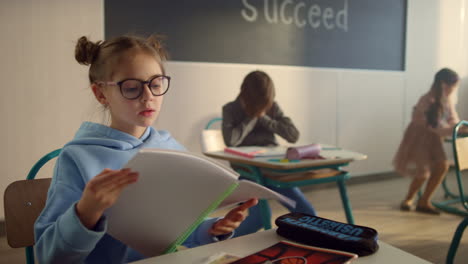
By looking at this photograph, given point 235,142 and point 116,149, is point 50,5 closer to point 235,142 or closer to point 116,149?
point 235,142

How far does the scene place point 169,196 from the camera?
703mm

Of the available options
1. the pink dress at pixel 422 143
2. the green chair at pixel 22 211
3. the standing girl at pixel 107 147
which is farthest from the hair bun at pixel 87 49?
the pink dress at pixel 422 143

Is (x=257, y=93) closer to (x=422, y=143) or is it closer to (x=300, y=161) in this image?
(x=300, y=161)

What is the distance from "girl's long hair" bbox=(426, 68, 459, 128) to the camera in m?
3.34

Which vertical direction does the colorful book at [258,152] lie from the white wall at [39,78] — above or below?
below

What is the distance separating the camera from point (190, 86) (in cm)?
328

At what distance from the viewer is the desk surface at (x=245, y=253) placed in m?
0.70

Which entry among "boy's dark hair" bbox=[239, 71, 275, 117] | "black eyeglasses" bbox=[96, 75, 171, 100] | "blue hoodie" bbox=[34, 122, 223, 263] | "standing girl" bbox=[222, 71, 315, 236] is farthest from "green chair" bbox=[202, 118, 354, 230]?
"black eyeglasses" bbox=[96, 75, 171, 100]

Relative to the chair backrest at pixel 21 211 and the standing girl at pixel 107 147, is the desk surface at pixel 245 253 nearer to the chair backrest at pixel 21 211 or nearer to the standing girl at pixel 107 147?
the standing girl at pixel 107 147

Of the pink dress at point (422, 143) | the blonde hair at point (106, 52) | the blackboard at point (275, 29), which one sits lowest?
the pink dress at point (422, 143)

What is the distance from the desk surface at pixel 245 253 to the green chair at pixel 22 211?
548mm

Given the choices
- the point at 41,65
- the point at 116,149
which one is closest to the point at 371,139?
the point at 41,65

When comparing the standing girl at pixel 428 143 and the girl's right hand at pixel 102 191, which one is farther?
the standing girl at pixel 428 143

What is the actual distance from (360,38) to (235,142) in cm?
241
